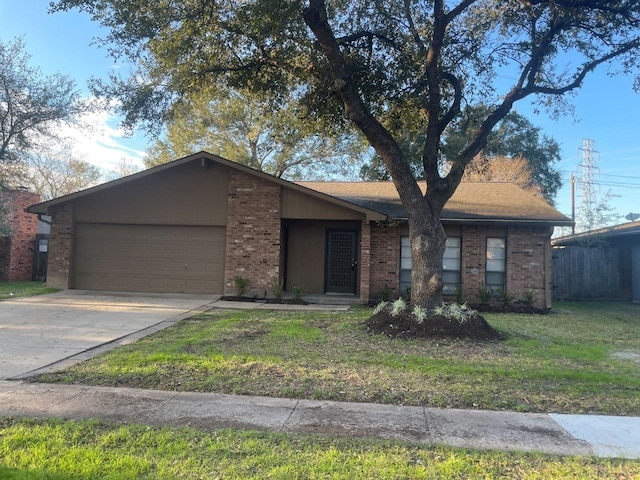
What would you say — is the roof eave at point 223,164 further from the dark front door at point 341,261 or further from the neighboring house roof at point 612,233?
the neighboring house roof at point 612,233

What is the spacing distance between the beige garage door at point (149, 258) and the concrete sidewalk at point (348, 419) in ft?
28.7

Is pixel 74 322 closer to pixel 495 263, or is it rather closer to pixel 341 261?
pixel 341 261

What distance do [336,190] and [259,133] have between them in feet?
37.7

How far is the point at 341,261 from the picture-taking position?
14.7 m

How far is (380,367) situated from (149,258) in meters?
9.88

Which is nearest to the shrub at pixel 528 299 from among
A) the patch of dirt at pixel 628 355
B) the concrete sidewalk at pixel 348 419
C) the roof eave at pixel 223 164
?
the roof eave at pixel 223 164

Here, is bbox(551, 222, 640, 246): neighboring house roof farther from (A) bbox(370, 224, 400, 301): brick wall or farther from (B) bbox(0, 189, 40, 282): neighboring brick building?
(B) bbox(0, 189, 40, 282): neighboring brick building

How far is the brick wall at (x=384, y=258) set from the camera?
13.8 m

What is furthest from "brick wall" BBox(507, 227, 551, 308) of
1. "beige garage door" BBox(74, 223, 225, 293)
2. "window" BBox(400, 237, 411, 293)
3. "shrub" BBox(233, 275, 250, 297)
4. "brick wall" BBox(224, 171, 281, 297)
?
"beige garage door" BBox(74, 223, 225, 293)

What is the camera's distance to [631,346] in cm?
805

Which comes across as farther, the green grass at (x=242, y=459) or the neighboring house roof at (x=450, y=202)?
the neighboring house roof at (x=450, y=202)

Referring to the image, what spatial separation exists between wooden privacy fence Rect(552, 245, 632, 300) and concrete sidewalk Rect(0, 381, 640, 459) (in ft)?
42.6

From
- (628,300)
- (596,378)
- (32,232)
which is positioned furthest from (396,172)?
(32,232)

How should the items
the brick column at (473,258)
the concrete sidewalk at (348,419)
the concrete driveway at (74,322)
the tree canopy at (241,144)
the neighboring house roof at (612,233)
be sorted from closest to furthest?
the concrete sidewalk at (348,419), the concrete driveway at (74,322), the brick column at (473,258), the neighboring house roof at (612,233), the tree canopy at (241,144)
